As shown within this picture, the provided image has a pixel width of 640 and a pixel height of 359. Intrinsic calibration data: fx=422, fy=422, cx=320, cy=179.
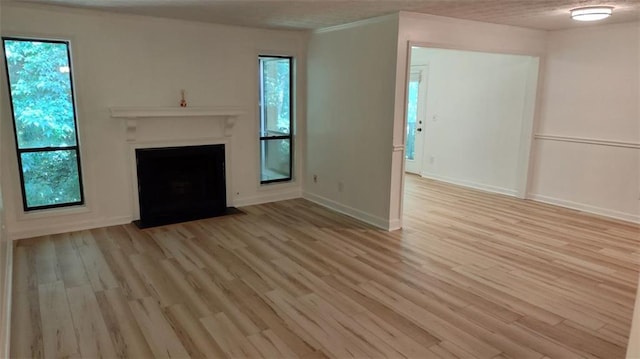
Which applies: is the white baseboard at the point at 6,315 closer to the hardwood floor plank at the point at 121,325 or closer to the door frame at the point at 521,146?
the hardwood floor plank at the point at 121,325

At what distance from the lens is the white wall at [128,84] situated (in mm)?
4273

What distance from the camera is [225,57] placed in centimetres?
525

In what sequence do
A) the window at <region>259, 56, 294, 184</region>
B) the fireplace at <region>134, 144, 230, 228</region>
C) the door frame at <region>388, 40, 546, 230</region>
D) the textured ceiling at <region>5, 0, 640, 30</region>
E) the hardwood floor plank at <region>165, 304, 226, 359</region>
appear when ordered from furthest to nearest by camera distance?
the window at <region>259, 56, 294, 184</region>
the fireplace at <region>134, 144, 230, 228</region>
the door frame at <region>388, 40, 546, 230</region>
the textured ceiling at <region>5, 0, 640, 30</region>
the hardwood floor plank at <region>165, 304, 226, 359</region>

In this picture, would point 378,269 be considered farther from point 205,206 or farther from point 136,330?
point 205,206

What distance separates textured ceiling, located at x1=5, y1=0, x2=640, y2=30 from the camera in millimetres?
3842

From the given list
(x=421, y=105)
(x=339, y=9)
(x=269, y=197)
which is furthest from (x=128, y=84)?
(x=421, y=105)

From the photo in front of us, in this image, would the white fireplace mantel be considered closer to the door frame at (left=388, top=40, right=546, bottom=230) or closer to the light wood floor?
the light wood floor

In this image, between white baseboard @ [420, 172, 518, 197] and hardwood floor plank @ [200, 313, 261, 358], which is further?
white baseboard @ [420, 172, 518, 197]

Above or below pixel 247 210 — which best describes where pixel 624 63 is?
above

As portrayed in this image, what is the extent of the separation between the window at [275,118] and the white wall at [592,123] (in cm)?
353

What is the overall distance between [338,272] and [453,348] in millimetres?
1273

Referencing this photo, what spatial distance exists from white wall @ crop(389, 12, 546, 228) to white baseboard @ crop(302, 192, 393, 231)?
0.42ft

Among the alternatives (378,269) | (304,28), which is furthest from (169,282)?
(304,28)

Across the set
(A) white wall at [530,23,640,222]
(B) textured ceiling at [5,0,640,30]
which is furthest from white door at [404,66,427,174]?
(B) textured ceiling at [5,0,640,30]
